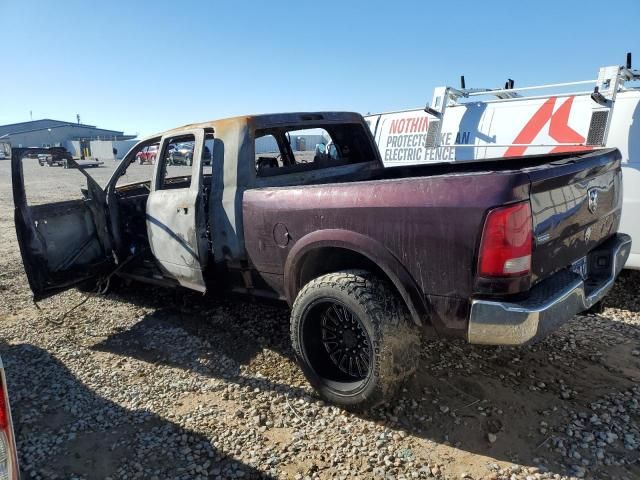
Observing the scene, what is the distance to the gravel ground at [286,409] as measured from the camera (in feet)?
7.97

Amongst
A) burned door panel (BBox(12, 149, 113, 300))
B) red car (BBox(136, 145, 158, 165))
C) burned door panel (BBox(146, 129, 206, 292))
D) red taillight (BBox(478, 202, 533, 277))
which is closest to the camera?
red taillight (BBox(478, 202, 533, 277))

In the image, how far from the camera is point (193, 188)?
3693 millimetres

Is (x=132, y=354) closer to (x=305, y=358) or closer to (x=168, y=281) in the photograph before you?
(x=168, y=281)

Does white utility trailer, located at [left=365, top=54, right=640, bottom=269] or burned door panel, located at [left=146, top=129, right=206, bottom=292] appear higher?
white utility trailer, located at [left=365, top=54, right=640, bottom=269]

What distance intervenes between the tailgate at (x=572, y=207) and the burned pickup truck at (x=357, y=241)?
0.01m

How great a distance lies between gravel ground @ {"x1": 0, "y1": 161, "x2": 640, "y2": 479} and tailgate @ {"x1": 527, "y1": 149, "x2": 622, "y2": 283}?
928mm

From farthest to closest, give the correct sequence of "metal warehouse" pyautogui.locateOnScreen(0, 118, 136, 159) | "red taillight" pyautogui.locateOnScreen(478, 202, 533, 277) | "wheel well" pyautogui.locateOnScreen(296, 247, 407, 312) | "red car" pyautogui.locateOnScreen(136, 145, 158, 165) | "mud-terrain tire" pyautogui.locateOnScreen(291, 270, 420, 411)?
"metal warehouse" pyautogui.locateOnScreen(0, 118, 136, 159)
"red car" pyautogui.locateOnScreen(136, 145, 158, 165)
"wheel well" pyautogui.locateOnScreen(296, 247, 407, 312)
"mud-terrain tire" pyautogui.locateOnScreen(291, 270, 420, 411)
"red taillight" pyautogui.locateOnScreen(478, 202, 533, 277)

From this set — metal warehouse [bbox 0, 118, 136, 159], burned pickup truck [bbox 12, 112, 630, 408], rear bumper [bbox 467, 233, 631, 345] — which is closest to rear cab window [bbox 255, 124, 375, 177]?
burned pickup truck [bbox 12, 112, 630, 408]

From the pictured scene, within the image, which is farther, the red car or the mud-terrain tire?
the red car

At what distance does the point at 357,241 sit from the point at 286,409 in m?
1.19

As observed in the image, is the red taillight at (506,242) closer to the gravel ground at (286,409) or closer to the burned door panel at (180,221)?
the gravel ground at (286,409)

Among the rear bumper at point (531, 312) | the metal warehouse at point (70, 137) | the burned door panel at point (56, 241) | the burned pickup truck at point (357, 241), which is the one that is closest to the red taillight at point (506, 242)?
the burned pickup truck at point (357, 241)

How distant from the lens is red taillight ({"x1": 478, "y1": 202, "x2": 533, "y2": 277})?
2.15m

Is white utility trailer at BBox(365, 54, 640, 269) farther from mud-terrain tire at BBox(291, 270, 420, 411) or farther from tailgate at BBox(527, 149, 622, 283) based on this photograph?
mud-terrain tire at BBox(291, 270, 420, 411)
